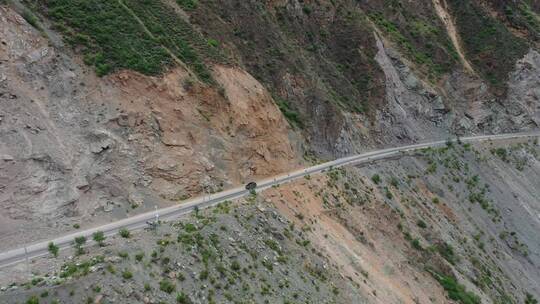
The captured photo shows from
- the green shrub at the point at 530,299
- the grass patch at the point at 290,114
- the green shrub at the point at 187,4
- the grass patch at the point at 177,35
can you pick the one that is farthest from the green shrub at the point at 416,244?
the green shrub at the point at 187,4

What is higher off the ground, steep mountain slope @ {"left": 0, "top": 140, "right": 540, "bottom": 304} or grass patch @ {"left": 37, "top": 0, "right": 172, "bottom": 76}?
grass patch @ {"left": 37, "top": 0, "right": 172, "bottom": 76}

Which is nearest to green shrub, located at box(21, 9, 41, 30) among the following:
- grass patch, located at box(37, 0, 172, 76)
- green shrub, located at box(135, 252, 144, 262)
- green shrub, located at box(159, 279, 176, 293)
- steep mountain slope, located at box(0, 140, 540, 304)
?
grass patch, located at box(37, 0, 172, 76)

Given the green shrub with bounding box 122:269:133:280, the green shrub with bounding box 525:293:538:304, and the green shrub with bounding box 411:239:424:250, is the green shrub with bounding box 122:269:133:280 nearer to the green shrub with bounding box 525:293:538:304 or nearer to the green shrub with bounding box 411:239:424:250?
the green shrub with bounding box 411:239:424:250

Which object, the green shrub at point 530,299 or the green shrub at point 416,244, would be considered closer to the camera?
the green shrub at point 416,244

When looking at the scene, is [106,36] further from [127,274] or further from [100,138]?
[127,274]

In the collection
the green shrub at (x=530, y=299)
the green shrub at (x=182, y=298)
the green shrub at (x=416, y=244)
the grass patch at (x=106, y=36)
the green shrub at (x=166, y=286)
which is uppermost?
the grass patch at (x=106, y=36)

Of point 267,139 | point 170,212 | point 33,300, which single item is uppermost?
point 33,300

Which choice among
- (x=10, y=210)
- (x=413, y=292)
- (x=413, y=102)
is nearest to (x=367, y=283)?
(x=413, y=292)

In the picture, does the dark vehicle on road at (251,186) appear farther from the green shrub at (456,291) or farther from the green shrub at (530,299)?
the green shrub at (530,299)

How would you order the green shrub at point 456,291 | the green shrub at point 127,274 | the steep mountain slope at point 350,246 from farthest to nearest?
Result: 1. the green shrub at point 456,291
2. the steep mountain slope at point 350,246
3. the green shrub at point 127,274

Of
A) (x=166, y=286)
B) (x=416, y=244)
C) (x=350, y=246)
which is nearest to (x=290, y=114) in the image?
(x=350, y=246)

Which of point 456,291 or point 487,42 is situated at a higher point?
point 487,42

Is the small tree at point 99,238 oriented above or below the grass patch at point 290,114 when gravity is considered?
above
